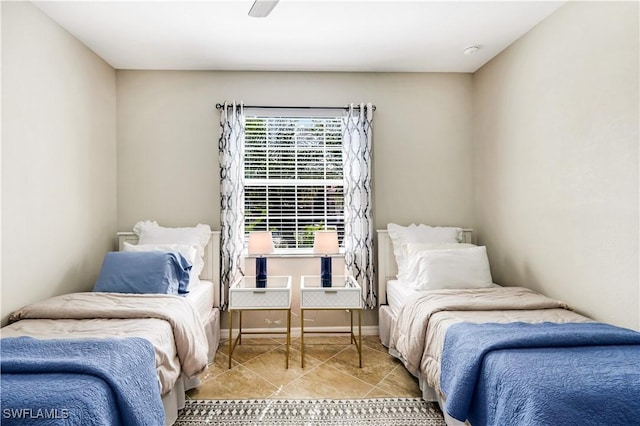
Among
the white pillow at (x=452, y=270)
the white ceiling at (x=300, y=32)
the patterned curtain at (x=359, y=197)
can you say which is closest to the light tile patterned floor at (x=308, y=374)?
the patterned curtain at (x=359, y=197)

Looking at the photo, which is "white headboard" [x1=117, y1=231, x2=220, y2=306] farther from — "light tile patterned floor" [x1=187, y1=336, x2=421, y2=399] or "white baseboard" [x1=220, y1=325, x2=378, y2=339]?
"light tile patterned floor" [x1=187, y1=336, x2=421, y2=399]

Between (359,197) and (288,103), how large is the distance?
115cm

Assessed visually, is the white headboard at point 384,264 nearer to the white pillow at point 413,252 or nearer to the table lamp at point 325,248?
the white pillow at point 413,252

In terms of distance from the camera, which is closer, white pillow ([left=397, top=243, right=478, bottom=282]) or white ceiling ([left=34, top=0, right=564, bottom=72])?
white ceiling ([left=34, top=0, right=564, bottom=72])

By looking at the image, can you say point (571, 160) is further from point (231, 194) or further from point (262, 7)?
point (231, 194)

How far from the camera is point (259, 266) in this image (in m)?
2.96

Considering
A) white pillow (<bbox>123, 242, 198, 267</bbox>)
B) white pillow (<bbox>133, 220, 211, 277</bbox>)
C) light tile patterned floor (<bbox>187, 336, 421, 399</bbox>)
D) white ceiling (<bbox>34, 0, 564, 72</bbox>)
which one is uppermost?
white ceiling (<bbox>34, 0, 564, 72</bbox>)

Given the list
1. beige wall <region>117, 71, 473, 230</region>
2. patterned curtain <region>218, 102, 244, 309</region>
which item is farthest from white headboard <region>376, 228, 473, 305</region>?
patterned curtain <region>218, 102, 244, 309</region>

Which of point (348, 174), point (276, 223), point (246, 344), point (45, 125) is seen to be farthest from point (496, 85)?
point (45, 125)

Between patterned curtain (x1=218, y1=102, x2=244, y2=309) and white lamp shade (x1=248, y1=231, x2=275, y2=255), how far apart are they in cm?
37

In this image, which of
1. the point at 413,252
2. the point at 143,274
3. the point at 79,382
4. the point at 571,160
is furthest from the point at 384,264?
the point at 79,382

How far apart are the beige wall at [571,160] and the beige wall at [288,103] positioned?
0.40 metres

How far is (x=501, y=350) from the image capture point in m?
1.63

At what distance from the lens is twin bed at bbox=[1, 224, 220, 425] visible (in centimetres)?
124
